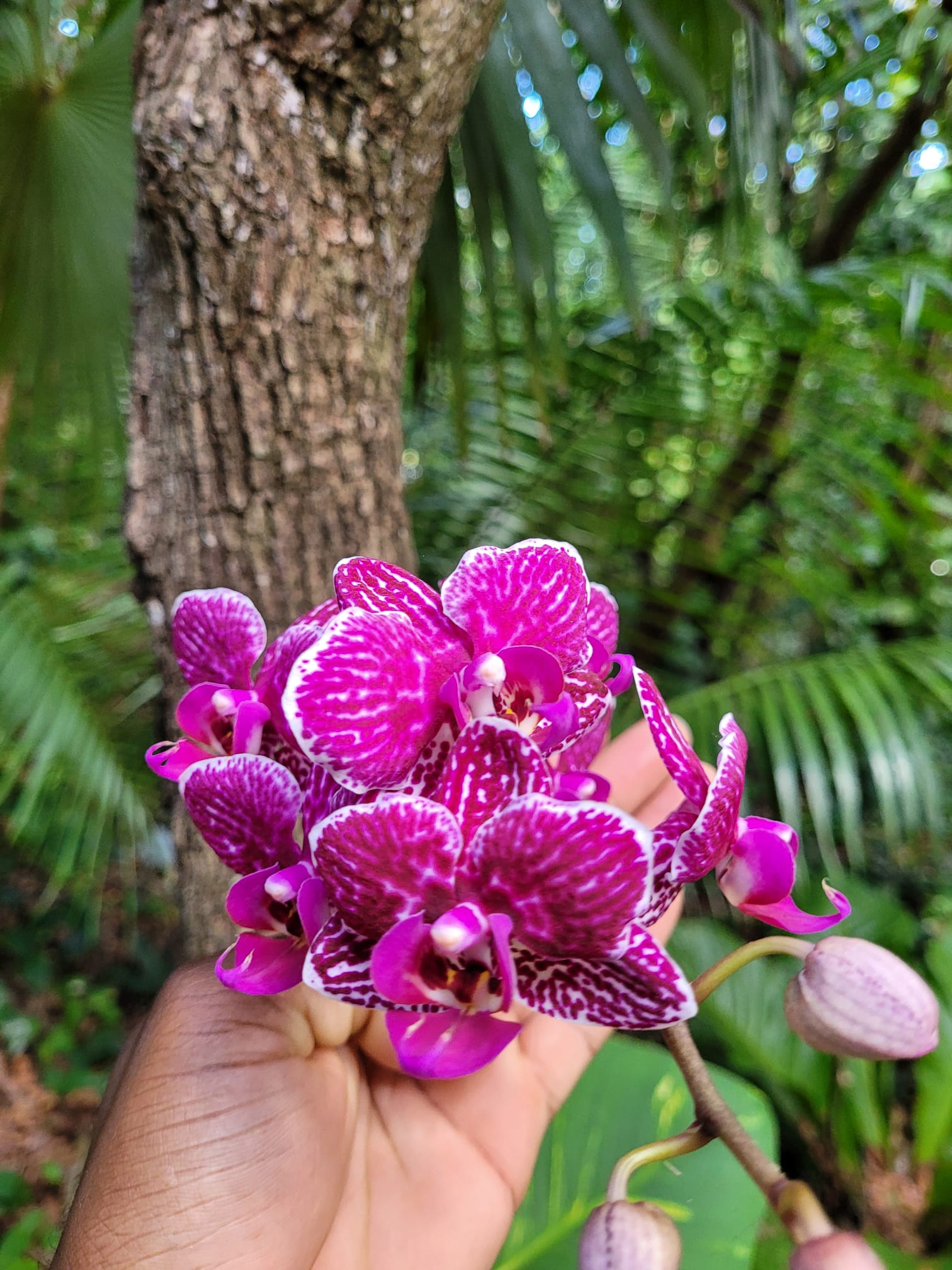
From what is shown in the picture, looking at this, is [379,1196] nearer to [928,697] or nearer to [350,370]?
[350,370]

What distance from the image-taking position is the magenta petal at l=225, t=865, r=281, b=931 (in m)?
0.39

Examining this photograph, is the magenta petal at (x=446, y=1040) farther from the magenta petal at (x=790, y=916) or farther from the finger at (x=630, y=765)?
the finger at (x=630, y=765)

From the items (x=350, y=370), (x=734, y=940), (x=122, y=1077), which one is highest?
(x=350, y=370)

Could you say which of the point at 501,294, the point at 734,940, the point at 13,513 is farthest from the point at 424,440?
the point at 13,513

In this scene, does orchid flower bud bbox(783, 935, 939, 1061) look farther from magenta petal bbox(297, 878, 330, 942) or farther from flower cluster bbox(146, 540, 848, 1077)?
magenta petal bbox(297, 878, 330, 942)

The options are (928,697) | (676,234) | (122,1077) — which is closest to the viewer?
(122,1077)

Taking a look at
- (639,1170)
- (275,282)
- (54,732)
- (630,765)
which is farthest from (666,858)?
(54,732)

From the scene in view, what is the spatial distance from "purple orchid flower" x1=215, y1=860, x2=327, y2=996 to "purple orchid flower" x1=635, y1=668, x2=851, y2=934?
0.17m

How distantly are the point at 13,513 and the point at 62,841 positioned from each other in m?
1.25

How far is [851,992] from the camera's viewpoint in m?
0.39

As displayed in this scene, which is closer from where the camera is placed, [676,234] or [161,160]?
[161,160]

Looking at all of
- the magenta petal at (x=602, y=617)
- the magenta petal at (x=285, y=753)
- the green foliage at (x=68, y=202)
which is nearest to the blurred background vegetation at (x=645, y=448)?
the green foliage at (x=68, y=202)

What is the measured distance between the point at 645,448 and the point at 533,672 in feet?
3.65

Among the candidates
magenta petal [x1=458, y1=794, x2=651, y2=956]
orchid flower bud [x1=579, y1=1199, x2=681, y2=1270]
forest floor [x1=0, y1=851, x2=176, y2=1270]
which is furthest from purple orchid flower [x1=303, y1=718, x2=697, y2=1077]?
forest floor [x1=0, y1=851, x2=176, y2=1270]
